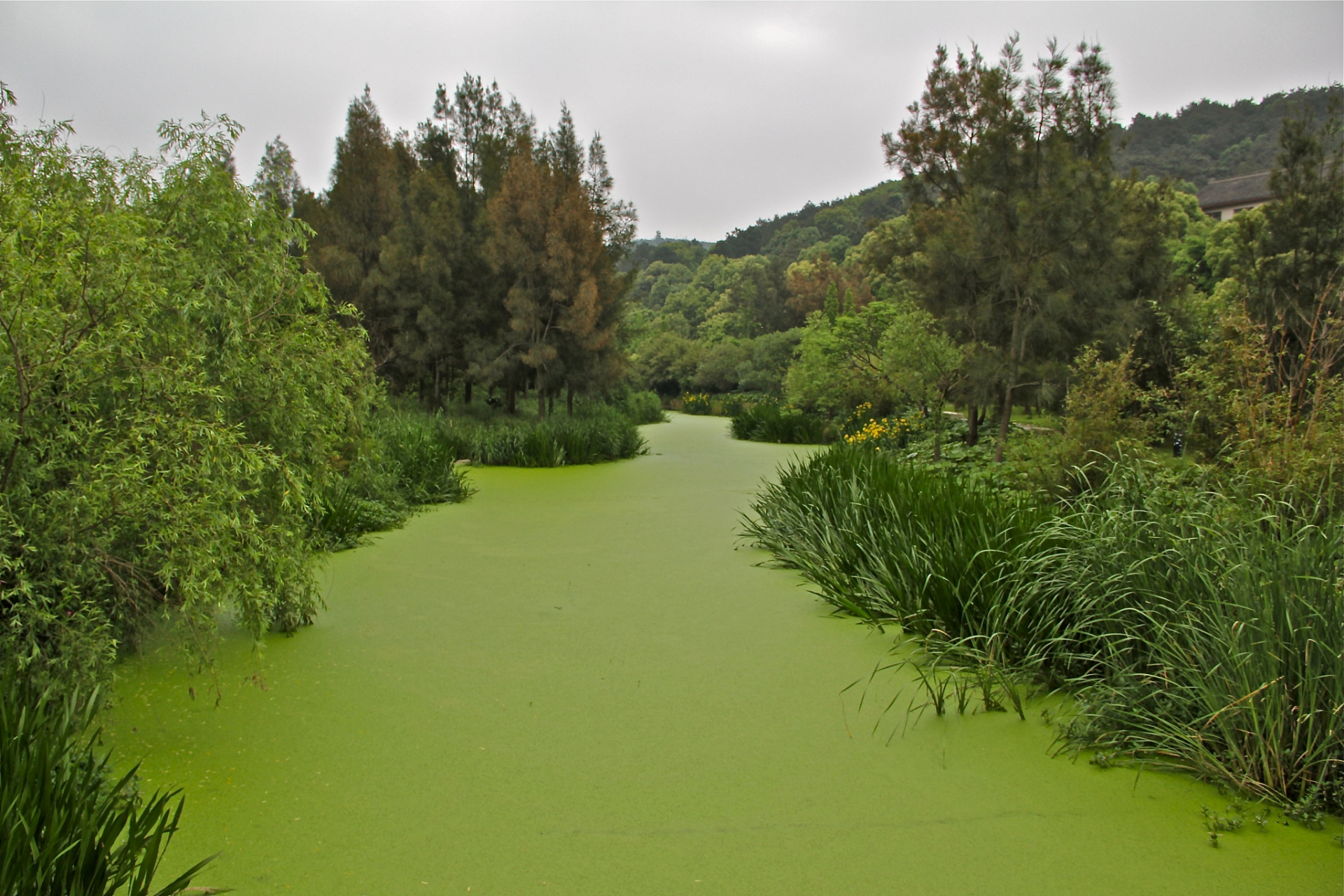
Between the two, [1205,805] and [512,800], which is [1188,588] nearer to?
[1205,805]

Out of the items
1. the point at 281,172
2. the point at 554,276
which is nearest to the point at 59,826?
the point at 554,276

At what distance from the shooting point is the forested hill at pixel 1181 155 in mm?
36688

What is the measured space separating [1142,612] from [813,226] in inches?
2065

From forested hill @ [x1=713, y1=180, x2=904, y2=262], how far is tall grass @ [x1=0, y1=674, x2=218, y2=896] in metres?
41.6

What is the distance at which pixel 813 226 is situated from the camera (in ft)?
171

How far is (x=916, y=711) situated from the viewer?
2.87 metres

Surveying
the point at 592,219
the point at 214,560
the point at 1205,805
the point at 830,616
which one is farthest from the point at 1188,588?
the point at 592,219

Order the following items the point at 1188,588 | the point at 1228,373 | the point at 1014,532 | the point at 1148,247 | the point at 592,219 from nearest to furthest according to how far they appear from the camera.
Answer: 1. the point at 1188,588
2. the point at 1014,532
3. the point at 1228,373
4. the point at 1148,247
5. the point at 592,219

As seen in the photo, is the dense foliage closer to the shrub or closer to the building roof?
the shrub

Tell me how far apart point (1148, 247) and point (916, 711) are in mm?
10279

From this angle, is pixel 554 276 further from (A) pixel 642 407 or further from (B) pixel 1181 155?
(B) pixel 1181 155

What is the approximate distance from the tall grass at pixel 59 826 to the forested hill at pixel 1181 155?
1224 inches

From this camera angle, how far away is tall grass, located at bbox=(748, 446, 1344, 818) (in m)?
2.20

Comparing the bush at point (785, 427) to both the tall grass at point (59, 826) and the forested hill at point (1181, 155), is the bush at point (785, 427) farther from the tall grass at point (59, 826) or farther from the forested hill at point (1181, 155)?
the forested hill at point (1181, 155)
